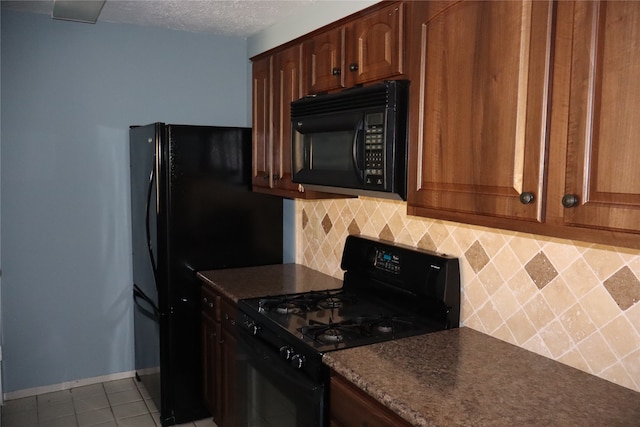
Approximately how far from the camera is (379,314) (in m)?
2.34

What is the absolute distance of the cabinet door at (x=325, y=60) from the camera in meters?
2.29

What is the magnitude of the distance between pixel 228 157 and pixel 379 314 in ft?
4.56

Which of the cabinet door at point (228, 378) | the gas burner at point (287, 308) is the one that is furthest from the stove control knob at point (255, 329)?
the cabinet door at point (228, 378)

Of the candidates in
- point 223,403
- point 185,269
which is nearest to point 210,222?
point 185,269

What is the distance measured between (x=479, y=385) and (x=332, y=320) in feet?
2.55

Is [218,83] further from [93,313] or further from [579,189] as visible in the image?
[579,189]

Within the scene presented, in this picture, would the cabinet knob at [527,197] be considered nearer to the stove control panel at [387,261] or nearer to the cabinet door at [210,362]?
the stove control panel at [387,261]

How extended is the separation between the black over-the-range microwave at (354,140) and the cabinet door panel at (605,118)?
2.22 feet

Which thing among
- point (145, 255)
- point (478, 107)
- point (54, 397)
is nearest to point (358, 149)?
point (478, 107)

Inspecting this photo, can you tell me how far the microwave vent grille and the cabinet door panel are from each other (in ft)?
2.40

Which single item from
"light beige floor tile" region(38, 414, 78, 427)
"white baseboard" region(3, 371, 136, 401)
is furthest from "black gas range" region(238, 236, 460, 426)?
"white baseboard" region(3, 371, 136, 401)

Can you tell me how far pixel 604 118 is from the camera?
1234 mm

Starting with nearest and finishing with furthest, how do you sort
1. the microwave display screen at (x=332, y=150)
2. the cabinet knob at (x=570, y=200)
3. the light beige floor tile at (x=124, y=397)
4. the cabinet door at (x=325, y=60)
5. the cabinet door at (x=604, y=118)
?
the cabinet door at (x=604, y=118) → the cabinet knob at (x=570, y=200) → the microwave display screen at (x=332, y=150) → the cabinet door at (x=325, y=60) → the light beige floor tile at (x=124, y=397)

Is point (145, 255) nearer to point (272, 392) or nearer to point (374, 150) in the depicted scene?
point (272, 392)
